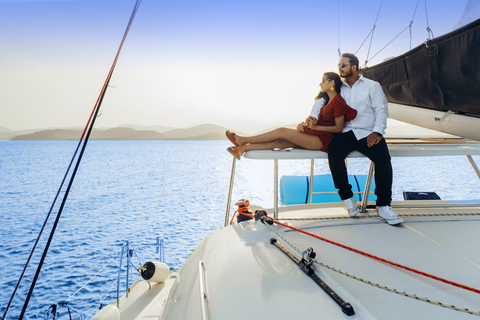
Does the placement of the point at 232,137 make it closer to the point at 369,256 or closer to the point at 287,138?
the point at 287,138

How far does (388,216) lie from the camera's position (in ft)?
6.86

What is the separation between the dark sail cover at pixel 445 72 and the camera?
159 cm

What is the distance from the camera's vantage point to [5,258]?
8.28 meters

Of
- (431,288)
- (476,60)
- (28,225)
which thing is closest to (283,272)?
(431,288)

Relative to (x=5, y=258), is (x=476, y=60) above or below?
above

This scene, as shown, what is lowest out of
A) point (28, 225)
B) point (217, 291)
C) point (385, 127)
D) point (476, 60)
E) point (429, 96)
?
point (28, 225)

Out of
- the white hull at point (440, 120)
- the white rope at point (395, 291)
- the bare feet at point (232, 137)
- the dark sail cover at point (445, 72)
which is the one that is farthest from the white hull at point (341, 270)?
the dark sail cover at point (445, 72)

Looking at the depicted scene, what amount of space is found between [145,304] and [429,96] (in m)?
4.63

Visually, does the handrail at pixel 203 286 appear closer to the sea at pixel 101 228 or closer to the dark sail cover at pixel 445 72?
the sea at pixel 101 228

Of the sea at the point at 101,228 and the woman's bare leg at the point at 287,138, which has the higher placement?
the woman's bare leg at the point at 287,138

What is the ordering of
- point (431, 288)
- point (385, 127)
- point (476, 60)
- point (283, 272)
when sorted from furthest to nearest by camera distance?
point (385, 127) < point (476, 60) < point (283, 272) < point (431, 288)

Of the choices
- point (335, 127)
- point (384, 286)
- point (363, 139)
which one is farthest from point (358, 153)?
point (384, 286)

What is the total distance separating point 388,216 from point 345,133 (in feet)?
2.42

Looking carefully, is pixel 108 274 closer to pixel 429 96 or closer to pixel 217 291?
pixel 217 291
